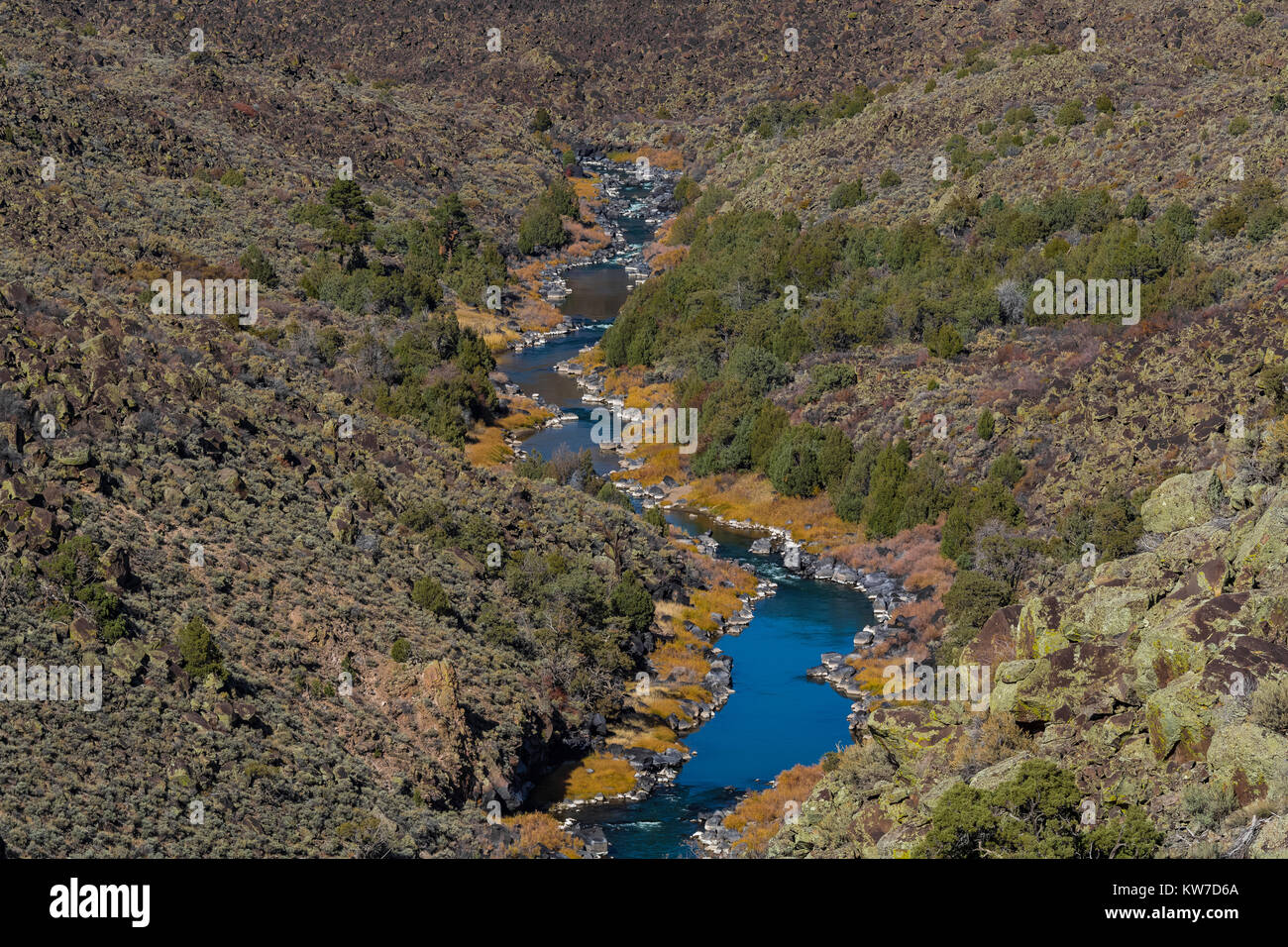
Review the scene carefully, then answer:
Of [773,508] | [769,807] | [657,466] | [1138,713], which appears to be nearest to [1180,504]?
[769,807]

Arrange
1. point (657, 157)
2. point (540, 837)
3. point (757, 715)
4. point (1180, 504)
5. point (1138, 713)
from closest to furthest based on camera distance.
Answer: point (1138, 713) → point (540, 837) → point (1180, 504) → point (757, 715) → point (657, 157)

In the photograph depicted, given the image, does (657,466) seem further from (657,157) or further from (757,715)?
(657,157)

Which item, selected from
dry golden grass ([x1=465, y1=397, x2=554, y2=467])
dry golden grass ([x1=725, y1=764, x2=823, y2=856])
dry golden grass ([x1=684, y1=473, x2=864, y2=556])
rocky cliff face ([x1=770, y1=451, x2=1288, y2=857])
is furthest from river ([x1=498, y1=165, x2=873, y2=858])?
rocky cliff face ([x1=770, y1=451, x2=1288, y2=857])

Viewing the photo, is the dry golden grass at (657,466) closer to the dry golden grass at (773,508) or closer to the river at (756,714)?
the river at (756,714)

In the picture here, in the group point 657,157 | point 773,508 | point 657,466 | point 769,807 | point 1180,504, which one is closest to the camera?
point 769,807

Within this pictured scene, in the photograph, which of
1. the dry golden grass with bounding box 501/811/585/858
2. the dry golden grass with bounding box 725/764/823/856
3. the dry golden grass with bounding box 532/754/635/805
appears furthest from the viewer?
the dry golden grass with bounding box 532/754/635/805

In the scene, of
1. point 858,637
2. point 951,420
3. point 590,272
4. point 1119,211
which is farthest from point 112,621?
point 590,272

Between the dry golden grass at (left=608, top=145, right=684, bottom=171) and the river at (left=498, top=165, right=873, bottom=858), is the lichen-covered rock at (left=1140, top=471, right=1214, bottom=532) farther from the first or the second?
the dry golden grass at (left=608, top=145, right=684, bottom=171)
